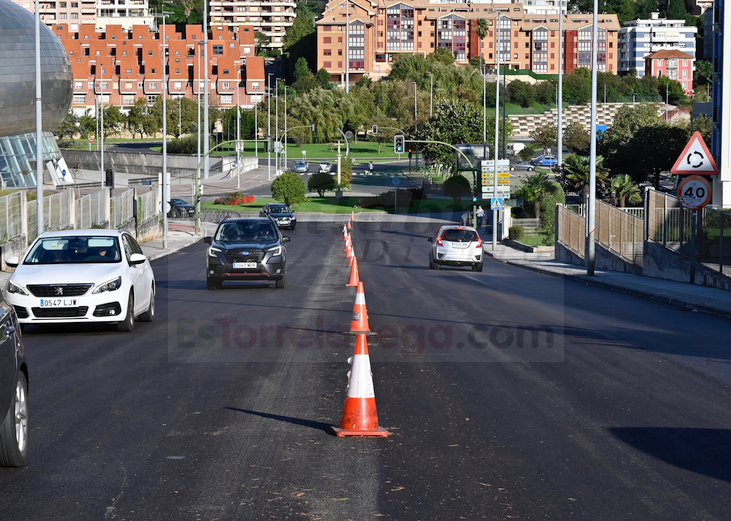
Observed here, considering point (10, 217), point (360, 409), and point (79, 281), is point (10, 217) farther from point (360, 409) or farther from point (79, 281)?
point (360, 409)

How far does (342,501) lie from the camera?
6277mm

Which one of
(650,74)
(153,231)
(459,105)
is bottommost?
(153,231)

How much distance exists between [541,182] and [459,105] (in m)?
43.2

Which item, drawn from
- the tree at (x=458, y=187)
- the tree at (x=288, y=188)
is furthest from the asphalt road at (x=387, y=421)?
the tree at (x=458, y=187)

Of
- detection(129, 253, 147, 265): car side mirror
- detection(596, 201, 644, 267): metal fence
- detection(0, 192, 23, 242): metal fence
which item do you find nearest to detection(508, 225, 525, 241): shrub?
detection(596, 201, 644, 267): metal fence

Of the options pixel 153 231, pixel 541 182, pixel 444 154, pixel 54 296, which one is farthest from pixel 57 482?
pixel 444 154

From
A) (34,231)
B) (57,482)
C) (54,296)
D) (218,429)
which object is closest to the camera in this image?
(57,482)

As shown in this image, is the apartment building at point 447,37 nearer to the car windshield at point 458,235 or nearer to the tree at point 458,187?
the tree at point 458,187

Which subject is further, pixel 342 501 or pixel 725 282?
pixel 725 282

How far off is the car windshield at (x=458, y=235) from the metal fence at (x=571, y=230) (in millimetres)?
7913

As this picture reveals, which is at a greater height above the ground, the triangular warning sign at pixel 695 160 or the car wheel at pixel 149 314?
the triangular warning sign at pixel 695 160

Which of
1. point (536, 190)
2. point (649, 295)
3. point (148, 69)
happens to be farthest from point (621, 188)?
point (148, 69)

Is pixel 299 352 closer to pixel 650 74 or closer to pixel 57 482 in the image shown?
pixel 57 482

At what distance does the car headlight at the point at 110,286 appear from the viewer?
14.7m
